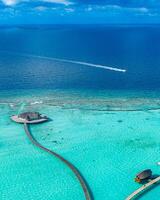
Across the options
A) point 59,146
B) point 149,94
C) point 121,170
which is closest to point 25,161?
point 59,146

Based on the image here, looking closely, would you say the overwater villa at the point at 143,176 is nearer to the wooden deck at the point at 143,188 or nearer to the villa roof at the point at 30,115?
the wooden deck at the point at 143,188

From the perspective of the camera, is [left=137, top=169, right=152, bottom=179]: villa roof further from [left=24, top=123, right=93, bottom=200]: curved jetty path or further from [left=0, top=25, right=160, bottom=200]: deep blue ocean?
[left=24, top=123, right=93, bottom=200]: curved jetty path

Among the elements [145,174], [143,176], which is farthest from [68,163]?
[145,174]

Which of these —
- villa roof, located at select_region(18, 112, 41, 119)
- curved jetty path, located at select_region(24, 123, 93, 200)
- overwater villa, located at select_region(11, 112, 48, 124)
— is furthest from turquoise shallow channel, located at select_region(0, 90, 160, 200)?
villa roof, located at select_region(18, 112, 41, 119)

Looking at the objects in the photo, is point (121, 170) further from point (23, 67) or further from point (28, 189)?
point (23, 67)


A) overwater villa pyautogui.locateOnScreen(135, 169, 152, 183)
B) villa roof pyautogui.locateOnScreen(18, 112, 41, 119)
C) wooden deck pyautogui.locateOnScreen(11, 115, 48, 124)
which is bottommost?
overwater villa pyautogui.locateOnScreen(135, 169, 152, 183)

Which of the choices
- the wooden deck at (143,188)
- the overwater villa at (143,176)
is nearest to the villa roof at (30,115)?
the overwater villa at (143,176)
